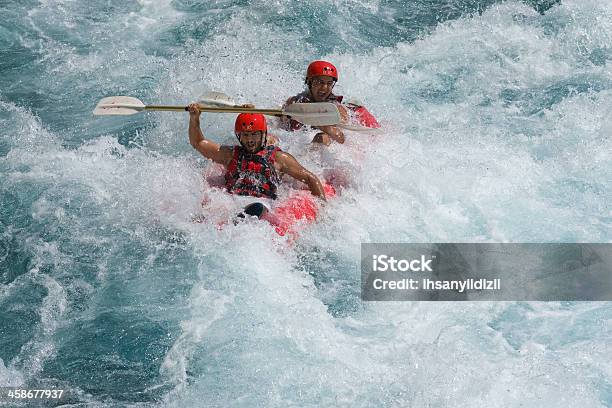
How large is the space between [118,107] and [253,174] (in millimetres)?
1841

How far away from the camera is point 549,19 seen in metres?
10.3

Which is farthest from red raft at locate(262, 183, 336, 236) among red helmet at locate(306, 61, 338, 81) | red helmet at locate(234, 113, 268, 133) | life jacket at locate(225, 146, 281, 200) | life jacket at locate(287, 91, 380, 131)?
red helmet at locate(306, 61, 338, 81)

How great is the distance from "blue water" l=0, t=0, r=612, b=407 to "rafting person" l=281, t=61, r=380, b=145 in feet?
0.65

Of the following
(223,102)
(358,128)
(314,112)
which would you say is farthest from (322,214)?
(223,102)

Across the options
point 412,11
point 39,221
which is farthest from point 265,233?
point 412,11

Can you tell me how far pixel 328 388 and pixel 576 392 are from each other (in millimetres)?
1669

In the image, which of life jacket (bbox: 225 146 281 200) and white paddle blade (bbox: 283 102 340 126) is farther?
white paddle blade (bbox: 283 102 340 126)

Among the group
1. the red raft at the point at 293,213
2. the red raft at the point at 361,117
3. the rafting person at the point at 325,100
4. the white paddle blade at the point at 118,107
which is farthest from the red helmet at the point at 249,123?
the red raft at the point at 361,117

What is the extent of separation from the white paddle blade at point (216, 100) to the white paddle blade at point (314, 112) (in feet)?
2.09

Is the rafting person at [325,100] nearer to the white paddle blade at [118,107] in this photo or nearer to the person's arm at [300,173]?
the person's arm at [300,173]

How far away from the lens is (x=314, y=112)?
22.7ft

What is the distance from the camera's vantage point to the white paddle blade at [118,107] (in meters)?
7.34

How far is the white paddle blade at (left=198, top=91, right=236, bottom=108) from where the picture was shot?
7134mm

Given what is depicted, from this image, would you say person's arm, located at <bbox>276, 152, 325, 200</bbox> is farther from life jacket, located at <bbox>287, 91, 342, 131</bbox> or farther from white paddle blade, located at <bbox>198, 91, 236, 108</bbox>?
life jacket, located at <bbox>287, 91, 342, 131</bbox>
